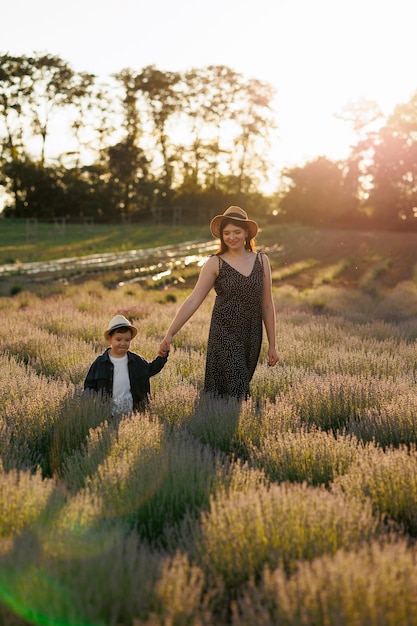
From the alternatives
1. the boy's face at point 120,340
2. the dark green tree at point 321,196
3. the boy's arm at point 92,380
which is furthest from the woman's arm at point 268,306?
the dark green tree at point 321,196

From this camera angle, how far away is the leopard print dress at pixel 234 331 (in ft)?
18.2

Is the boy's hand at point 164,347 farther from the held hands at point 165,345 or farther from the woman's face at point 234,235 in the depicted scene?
the woman's face at point 234,235

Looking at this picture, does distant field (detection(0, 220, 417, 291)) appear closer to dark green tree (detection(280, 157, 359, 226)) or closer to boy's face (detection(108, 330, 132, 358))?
dark green tree (detection(280, 157, 359, 226))

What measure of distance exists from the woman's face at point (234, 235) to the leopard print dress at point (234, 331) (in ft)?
0.54

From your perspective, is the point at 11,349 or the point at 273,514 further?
the point at 11,349

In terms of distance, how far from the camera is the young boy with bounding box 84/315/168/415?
5277 mm

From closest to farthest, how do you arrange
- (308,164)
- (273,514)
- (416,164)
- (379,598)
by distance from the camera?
1. (379,598)
2. (273,514)
3. (416,164)
4. (308,164)

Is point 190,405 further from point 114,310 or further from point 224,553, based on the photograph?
point 114,310

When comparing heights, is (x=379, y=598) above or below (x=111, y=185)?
below

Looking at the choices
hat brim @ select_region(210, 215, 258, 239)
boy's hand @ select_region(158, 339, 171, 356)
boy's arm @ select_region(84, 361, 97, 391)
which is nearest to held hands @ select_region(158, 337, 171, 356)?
boy's hand @ select_region(158, 339, 171, 356)

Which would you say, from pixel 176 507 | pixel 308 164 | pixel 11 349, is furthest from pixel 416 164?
pixel 176 507

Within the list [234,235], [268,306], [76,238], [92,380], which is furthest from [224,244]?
[76,238]

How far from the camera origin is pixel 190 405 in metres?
5.05

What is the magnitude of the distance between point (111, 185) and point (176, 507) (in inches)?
2165
